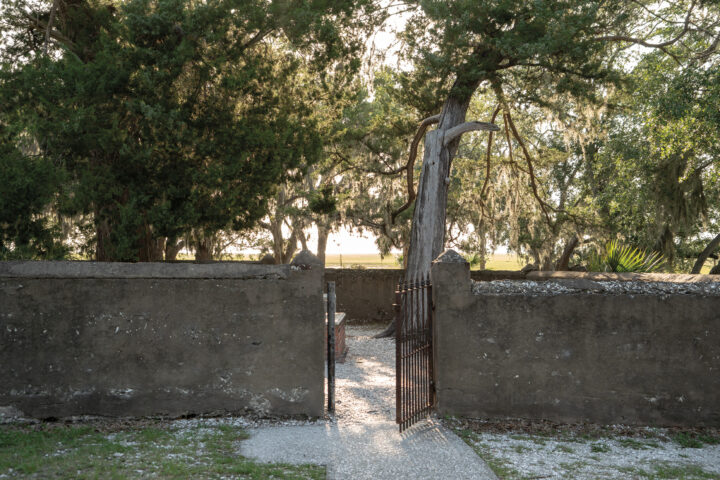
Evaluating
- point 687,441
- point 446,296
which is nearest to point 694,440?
point 687,441

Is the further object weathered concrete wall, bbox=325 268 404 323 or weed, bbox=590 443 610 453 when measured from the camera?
weathered concrete wall, bbox=325 268 404 323

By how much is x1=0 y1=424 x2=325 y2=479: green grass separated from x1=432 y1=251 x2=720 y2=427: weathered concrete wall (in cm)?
237

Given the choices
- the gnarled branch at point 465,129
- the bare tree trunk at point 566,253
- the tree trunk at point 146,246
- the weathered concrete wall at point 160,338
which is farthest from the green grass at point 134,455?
the bare tree trunk at point 566,253

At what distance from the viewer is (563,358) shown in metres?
6.82

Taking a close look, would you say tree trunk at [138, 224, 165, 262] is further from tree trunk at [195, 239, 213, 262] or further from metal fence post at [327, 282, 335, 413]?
metal fence post at [327, 282, 335, 413]

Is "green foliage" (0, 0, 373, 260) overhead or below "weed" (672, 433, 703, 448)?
overhead

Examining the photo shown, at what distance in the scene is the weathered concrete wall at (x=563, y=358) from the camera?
22.3ft

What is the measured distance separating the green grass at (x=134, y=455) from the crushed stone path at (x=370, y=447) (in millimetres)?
246

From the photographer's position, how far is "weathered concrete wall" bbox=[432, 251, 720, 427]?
679cm

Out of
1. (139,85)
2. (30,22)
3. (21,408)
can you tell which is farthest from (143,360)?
(30,22)

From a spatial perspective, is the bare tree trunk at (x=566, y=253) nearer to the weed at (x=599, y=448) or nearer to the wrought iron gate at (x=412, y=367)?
the wrought iron gate at (x=412, y=367)

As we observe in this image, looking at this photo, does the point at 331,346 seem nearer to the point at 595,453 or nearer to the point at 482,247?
the point at 595,453

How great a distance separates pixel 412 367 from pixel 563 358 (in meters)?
1.81

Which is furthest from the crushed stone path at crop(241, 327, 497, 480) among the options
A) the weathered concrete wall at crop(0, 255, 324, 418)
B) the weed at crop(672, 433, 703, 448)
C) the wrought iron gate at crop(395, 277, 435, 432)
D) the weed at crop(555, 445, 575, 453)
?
the weed at crop(672, 433, 703, 448)
